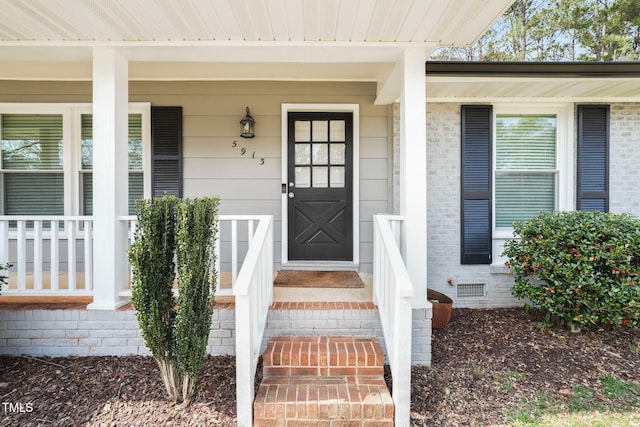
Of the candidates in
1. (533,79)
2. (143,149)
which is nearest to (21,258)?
(143,149)

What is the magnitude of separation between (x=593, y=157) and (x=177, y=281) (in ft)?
15.4

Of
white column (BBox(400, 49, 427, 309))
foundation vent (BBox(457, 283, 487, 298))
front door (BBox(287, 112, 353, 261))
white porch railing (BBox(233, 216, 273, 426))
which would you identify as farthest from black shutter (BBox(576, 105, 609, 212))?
white porch railing (BBox(233, 216, 273, 426))

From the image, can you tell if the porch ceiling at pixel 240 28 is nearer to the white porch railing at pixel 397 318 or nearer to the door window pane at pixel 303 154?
the door window pane at pixel 303 154

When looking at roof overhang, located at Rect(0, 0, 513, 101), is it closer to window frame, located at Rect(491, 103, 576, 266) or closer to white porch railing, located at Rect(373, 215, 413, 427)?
white porch railing, located at Rect(373, 215, 413, 427)

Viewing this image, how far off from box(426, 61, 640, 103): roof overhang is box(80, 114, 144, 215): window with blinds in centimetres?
337

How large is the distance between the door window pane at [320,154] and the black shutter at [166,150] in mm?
1599

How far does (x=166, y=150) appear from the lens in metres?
3.92

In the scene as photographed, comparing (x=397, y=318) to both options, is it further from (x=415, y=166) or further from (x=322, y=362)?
(x=415, y=166)

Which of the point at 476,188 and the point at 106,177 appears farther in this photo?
the point at 476,188

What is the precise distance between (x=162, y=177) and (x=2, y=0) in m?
2.00

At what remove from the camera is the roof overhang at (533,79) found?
3.21 meters

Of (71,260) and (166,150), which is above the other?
(166,150)
